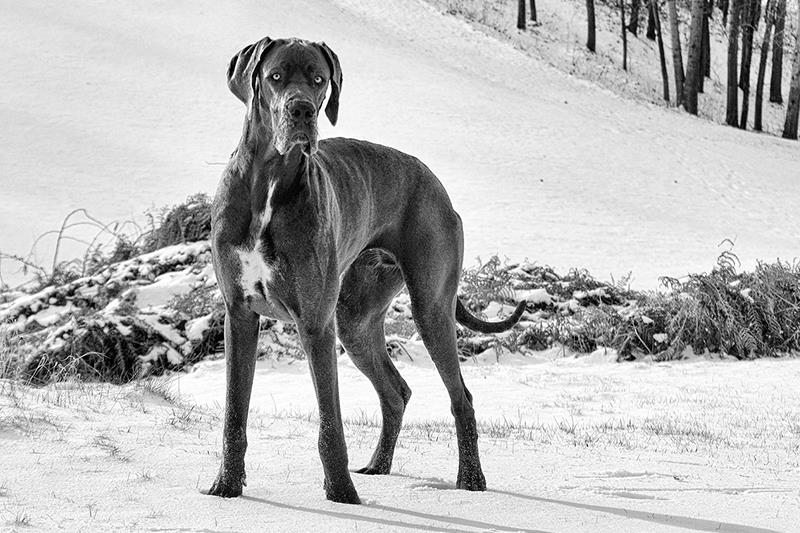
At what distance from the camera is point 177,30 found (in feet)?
88.9

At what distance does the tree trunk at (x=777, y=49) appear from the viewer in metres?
30.4

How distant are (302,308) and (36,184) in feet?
47.7

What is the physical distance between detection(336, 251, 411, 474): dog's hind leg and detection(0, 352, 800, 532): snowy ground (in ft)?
0.56

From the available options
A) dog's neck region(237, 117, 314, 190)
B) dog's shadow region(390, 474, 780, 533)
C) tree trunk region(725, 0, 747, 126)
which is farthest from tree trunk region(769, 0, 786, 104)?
dog's neck region(237, 117, 314, 190)

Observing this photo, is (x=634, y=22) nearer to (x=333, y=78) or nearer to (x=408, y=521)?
(x=333, y=78)

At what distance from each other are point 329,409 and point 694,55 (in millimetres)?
26300

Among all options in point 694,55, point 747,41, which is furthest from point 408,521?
point 747,41

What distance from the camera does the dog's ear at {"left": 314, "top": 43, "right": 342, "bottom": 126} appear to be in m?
4.16

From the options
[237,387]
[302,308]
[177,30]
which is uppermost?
[177,30]

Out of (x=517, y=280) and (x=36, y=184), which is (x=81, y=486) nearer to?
(x=517, y=280)

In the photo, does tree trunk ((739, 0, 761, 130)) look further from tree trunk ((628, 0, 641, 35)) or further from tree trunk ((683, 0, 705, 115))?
tree trunk ((628, 0, 641, 35))

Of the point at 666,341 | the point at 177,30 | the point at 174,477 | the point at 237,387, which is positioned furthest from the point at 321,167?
the point at 177,30

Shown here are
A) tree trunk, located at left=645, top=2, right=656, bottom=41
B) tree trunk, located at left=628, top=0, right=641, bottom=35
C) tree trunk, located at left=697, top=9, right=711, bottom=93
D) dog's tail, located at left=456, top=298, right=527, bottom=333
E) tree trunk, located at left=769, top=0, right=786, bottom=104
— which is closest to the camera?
dog's tail, located at left=456, top=298, right=527, bottom=333

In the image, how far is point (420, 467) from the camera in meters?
5.24
